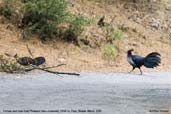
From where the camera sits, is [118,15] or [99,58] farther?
[118,15]

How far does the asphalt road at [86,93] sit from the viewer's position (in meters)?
9.58

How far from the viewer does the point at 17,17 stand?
20766 millimetres

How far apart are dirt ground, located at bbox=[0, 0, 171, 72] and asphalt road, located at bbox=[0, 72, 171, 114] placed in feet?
7.39

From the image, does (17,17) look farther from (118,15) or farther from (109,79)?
(109,79)

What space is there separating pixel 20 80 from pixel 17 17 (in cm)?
715

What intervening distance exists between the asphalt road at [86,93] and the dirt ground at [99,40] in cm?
225

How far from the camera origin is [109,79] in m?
15.1

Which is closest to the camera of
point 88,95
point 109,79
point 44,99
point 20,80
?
point 44,99

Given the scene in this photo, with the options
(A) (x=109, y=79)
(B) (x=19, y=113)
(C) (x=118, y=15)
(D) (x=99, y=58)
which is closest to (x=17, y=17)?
(D) (x=99, y=58)

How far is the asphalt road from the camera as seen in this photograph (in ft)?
31.4

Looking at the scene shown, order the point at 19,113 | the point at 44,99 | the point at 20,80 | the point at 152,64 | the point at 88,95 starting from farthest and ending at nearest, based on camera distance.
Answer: the point at 152,64
the point at 20,80
the point at 88,95
the point at 44,99
the point at 19,113

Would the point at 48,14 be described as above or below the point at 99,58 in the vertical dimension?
above

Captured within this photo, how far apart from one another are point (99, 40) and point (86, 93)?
957cm

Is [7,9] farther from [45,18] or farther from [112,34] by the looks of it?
[112,34]
